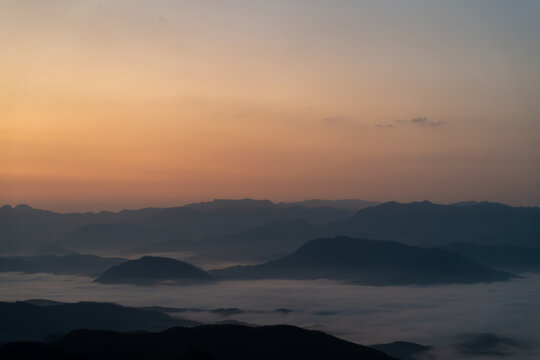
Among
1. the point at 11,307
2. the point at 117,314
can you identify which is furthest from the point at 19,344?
the point at 117,314

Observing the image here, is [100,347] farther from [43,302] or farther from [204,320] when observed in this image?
[43,302]

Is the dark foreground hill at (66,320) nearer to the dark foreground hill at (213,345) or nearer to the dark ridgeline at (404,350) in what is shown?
the dark foreground hill at (213,345)

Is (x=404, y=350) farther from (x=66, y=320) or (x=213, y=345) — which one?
(x=66, y=320)

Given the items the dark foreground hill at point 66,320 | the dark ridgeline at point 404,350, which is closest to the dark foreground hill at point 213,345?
the dark ridgeline at point 404,350

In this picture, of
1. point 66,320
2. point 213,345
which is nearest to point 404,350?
point 213,345

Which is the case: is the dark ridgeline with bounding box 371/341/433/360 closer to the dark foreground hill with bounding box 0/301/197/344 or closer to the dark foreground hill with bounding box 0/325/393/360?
the dark foreground hill with bounding box 0/325/393/360

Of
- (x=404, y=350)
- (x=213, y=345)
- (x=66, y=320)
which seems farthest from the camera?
(x=404, y=350)
